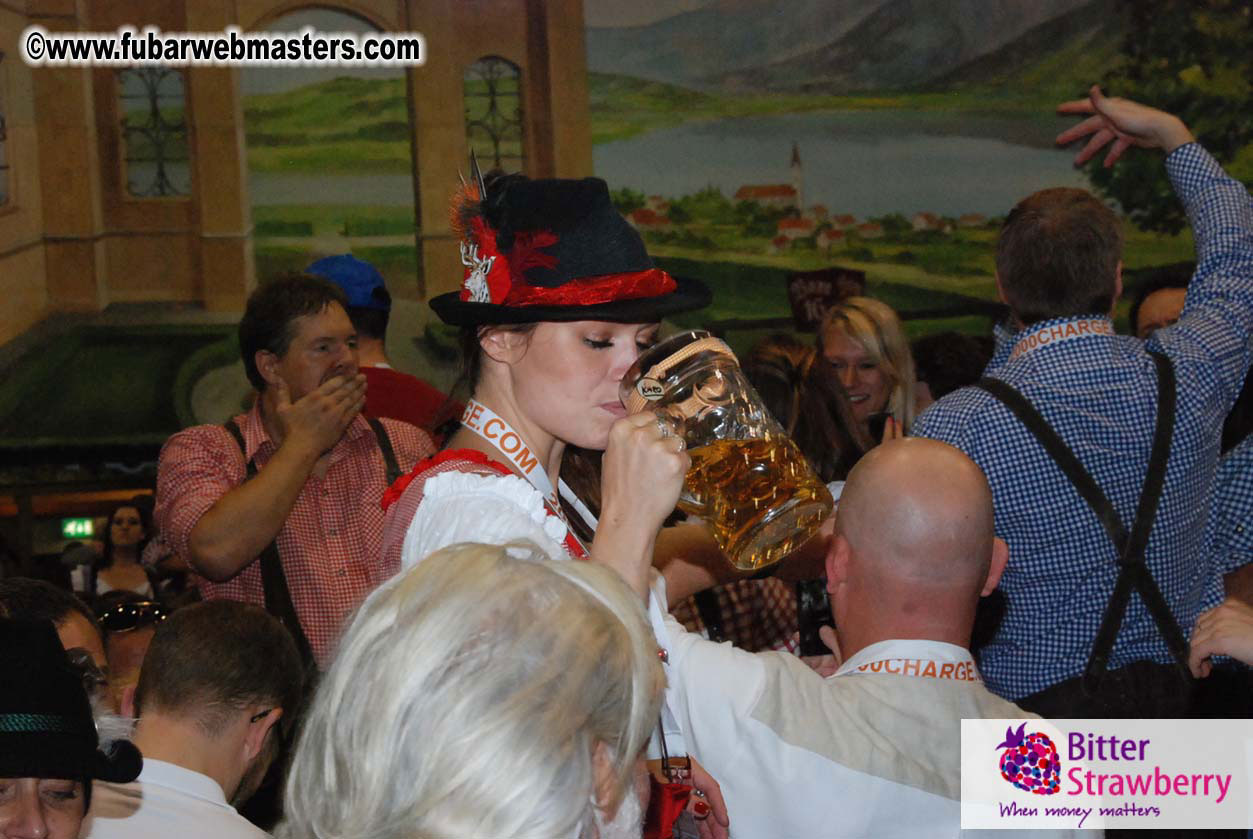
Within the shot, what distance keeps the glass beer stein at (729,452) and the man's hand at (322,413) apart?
4.34ft

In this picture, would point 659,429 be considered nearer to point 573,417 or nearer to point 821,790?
point 573,417

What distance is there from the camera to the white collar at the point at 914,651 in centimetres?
180

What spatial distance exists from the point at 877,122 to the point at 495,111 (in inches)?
103

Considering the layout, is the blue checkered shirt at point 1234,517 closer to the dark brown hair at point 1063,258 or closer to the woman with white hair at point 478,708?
the dark brown hair at point 1063,258

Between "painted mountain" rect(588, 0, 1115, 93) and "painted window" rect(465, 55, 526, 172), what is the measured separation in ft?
1.80

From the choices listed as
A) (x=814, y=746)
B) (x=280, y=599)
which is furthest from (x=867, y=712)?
(x=280, y=599)

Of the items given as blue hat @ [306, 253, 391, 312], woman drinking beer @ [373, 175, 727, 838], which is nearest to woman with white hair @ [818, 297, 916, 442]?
blue hat @ [306, 253, 391, 312]

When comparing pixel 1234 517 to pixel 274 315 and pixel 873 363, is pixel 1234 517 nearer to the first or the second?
pixel 873 363

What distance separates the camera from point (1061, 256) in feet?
8.84

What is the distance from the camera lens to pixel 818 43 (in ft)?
28.3

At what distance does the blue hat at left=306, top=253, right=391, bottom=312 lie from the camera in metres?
3.61

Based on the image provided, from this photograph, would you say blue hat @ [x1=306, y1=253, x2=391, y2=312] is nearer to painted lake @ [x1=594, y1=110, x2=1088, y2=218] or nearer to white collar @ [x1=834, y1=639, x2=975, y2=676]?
white collar @ [x1=834, y1=639, x2=975, y2=676]

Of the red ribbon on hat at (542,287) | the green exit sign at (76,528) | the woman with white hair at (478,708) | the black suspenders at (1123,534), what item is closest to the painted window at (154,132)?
the green exit sign at (76,528)

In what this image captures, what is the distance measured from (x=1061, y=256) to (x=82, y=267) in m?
6.13
